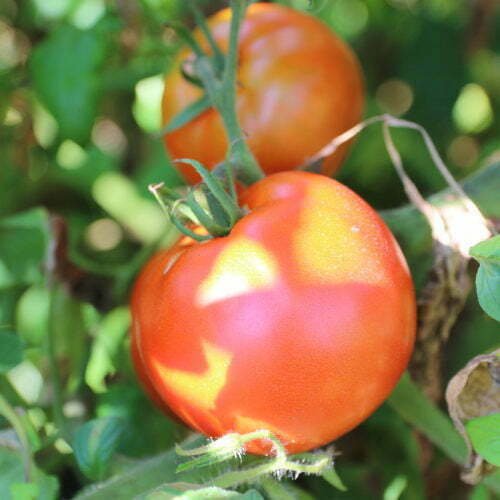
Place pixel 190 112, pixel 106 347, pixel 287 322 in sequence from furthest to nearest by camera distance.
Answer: pixel 106 347 → pixel 190 112 → pixel 287 322

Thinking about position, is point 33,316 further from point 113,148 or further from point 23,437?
point 113,148

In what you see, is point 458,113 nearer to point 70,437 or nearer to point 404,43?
point 404,43

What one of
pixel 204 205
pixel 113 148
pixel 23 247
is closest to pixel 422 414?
pixel 204 205

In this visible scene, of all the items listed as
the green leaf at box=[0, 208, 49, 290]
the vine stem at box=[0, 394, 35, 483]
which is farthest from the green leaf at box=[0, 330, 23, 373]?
the green leaf at box=[0, 208, 49, 290]

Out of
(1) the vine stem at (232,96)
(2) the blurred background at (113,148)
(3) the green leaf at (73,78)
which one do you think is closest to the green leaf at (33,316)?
(2) the blurred background at (113,148)

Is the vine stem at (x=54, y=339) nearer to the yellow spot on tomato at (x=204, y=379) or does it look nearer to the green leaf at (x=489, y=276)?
the yellow spot on tomato at (x=204, y=379)

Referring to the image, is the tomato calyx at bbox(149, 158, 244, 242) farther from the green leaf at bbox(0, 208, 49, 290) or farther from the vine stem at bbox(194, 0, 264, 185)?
the green leaf at bbox(0, 208, 49, 290)
